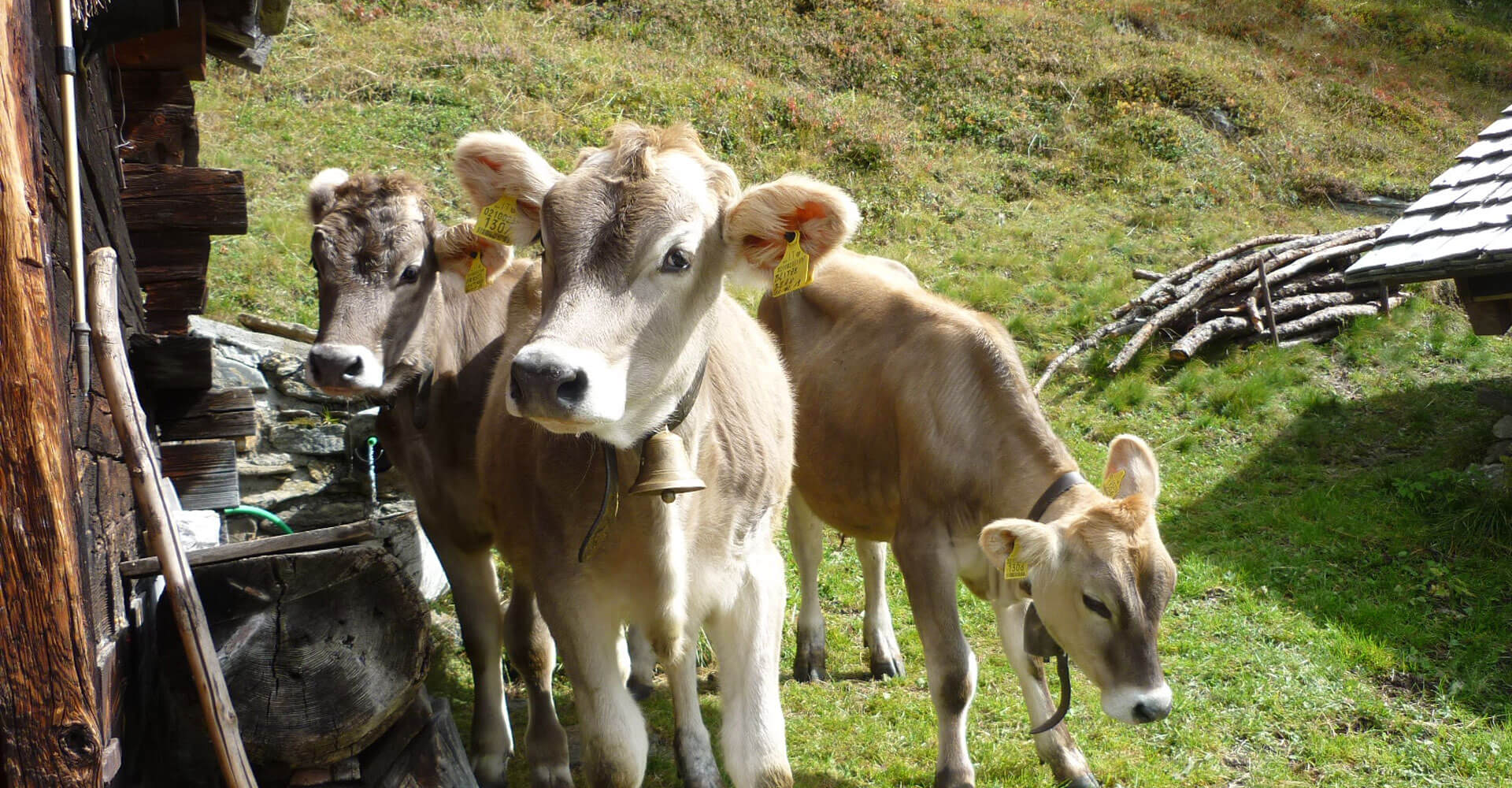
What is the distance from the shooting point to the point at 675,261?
126 inches

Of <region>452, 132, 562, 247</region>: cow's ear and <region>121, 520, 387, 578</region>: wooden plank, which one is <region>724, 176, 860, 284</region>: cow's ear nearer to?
<region>452, 132, 562, 247</region>: cow's ear

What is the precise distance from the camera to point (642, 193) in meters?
3.18

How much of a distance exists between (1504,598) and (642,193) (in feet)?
23.9

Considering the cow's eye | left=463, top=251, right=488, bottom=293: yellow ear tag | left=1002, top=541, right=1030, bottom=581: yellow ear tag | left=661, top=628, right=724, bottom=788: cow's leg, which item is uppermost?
the cow's eye

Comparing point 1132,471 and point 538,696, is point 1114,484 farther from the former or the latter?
point 538,696

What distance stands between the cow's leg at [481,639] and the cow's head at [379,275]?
86cm

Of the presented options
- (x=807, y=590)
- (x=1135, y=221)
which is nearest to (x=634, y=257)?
(x=807, y=590)

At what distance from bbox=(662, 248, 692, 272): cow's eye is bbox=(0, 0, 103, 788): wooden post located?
5.03 ft

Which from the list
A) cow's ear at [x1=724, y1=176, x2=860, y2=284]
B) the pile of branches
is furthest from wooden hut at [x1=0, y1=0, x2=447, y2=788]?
the pile of branches

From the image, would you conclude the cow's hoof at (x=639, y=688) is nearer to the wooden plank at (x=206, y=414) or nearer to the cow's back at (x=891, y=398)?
the cow's back at (x=891, y=398)

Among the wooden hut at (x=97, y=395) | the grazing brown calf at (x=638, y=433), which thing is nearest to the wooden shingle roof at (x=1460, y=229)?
the grazing brown calf at (x=638, y=433)

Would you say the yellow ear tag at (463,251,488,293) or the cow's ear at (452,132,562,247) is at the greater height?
the cow's ear at (452,132,562,247)

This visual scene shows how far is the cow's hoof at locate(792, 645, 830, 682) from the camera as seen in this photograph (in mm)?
6293

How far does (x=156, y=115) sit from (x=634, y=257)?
3.51 metres
